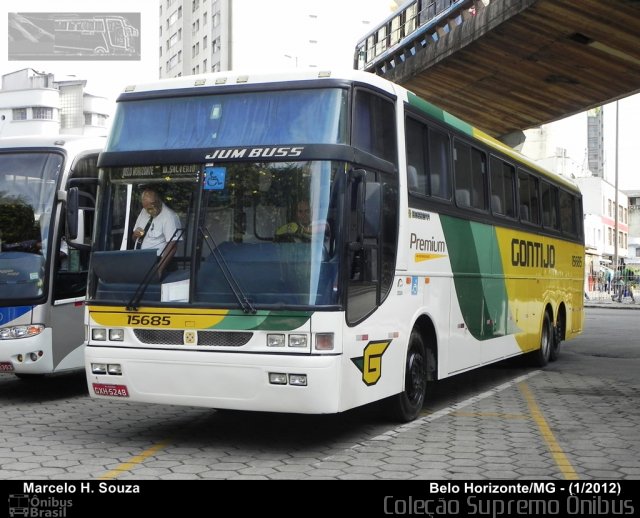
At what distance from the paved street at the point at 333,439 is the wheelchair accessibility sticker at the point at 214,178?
6.96 ft

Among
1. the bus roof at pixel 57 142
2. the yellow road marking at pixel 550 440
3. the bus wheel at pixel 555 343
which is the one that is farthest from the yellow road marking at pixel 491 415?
the bus wheel at pixel 555 343

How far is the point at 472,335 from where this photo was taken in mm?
10609

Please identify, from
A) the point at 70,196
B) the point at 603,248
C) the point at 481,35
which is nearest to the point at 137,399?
the point at 70,196

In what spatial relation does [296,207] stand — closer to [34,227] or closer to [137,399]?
[137,399]

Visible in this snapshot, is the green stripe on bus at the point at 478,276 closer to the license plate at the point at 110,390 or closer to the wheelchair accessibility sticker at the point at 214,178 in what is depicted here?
the wheelchair accessibility sticker at the point at 214,178

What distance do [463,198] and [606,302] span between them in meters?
36.5

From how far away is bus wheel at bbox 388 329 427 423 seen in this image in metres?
8.62

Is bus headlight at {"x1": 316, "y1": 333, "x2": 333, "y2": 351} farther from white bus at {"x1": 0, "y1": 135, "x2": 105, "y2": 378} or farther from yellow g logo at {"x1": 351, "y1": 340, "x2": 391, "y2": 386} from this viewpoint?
white bus at {"x1": 0, "y1": 135, "x2": 105, "y2": 378}

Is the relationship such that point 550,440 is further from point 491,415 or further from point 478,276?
point 478,276

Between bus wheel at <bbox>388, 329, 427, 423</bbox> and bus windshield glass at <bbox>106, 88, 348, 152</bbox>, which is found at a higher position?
bus windshield glass at <bbox>106, 88, 348, 152</bbox>

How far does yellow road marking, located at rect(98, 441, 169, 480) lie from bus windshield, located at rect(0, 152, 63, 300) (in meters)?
3.28

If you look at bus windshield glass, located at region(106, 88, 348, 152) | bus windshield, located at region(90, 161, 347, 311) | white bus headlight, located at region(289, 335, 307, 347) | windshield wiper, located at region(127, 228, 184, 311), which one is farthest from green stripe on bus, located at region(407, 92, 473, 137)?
white bus headlight, located at region(289, 335, 307, 347)

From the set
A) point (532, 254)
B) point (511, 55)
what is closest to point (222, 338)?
point (532, 254)
